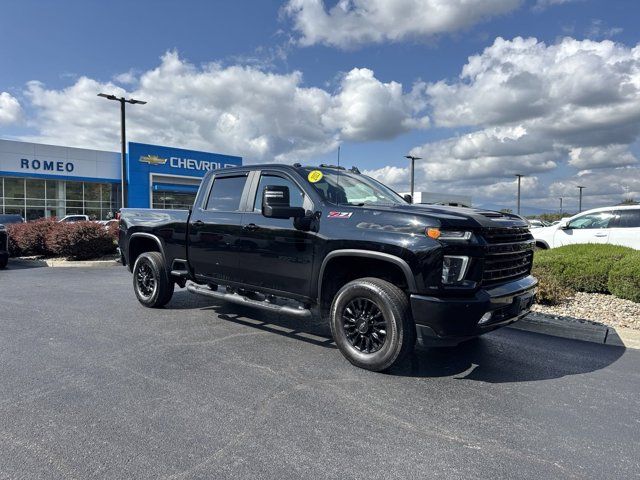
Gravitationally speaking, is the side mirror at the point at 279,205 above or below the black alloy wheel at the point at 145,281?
above

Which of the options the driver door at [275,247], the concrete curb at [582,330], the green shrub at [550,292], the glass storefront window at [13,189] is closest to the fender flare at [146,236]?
the driver door at [275,247]

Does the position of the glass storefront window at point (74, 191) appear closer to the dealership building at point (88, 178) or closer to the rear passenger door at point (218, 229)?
the dealership building at point (88, 178)

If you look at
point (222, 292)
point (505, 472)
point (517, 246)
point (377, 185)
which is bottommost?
point (505, 472)

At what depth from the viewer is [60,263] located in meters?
13.2

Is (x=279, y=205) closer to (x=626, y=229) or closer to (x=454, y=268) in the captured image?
(x=454, y=268)

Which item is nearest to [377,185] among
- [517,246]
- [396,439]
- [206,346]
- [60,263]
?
[517,246]

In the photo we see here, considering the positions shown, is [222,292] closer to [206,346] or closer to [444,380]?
[206,346]

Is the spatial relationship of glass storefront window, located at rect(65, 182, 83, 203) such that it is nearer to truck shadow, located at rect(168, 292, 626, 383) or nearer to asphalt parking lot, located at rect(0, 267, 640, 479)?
asphalt parking lot, located at rect(0, 267, 640, 479)

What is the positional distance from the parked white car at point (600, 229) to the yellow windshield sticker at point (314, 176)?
7992 mm

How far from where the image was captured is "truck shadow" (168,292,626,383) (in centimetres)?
446

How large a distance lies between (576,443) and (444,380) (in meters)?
1.26

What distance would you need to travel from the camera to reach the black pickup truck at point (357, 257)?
4.01 metres

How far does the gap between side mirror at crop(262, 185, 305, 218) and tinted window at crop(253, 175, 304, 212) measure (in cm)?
35

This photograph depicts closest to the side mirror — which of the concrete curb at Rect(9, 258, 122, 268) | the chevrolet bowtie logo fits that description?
the concrete curb at Rect(9, 258, 122, 268)
